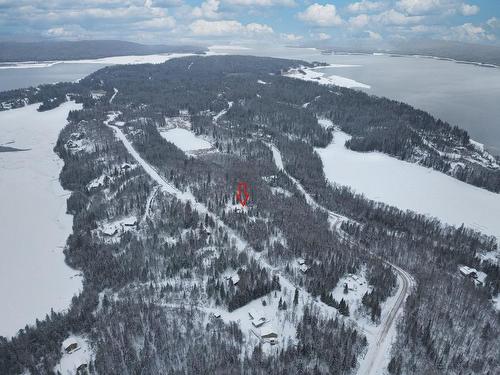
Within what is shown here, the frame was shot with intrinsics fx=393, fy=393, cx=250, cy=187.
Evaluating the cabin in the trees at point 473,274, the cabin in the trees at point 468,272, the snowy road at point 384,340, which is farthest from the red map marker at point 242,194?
the cabin in the trees at point 473,274

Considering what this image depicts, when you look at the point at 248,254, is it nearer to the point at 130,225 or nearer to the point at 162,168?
the point at 130,225

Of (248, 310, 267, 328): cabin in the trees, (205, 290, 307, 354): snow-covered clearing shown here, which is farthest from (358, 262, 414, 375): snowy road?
Answer: (248, 310, 267, 328): cabin in the trees

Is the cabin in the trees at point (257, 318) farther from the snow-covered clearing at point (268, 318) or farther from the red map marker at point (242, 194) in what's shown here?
the red map marker at point (242, 194)

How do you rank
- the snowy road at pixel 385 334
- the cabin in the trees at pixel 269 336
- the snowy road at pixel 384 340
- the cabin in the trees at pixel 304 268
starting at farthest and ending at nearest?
the cabin in the trees at pixel 304 268, the cabin in the trees at pixel 269 336, the snowy road at pixel 385 334, the snowy road at pixel 384 340

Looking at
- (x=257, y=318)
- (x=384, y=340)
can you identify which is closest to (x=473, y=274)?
(x=384, y=340)

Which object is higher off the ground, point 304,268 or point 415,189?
point 304,268

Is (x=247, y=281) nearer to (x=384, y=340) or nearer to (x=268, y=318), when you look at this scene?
(x=268, y=318)

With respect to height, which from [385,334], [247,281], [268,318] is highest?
[247,281]
